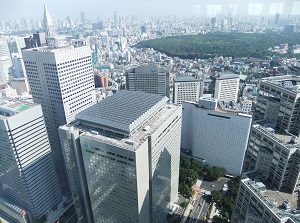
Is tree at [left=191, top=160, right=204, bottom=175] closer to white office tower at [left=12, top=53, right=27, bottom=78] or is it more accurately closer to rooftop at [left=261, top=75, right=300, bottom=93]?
rooftop at [left=261, top=75, right=300, bottom=93]

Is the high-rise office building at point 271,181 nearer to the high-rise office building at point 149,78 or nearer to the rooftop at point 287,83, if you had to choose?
the rooftop at point 287,83

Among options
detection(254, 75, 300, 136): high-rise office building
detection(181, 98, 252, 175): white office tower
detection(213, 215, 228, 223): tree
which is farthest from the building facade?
detection(181, 98, 252, 175): white office tower

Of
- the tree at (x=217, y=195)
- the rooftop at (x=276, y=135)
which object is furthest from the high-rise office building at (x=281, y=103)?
the tree at (x=217, y=195)

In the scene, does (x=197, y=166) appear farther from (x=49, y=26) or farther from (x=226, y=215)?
(x=49, y=26)

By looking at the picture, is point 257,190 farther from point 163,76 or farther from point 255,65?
point 255,65

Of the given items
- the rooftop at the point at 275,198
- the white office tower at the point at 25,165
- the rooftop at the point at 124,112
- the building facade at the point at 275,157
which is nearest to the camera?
the rooftop at the point at 275,198

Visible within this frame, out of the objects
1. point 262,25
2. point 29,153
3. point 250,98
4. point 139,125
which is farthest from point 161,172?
point 262,25
